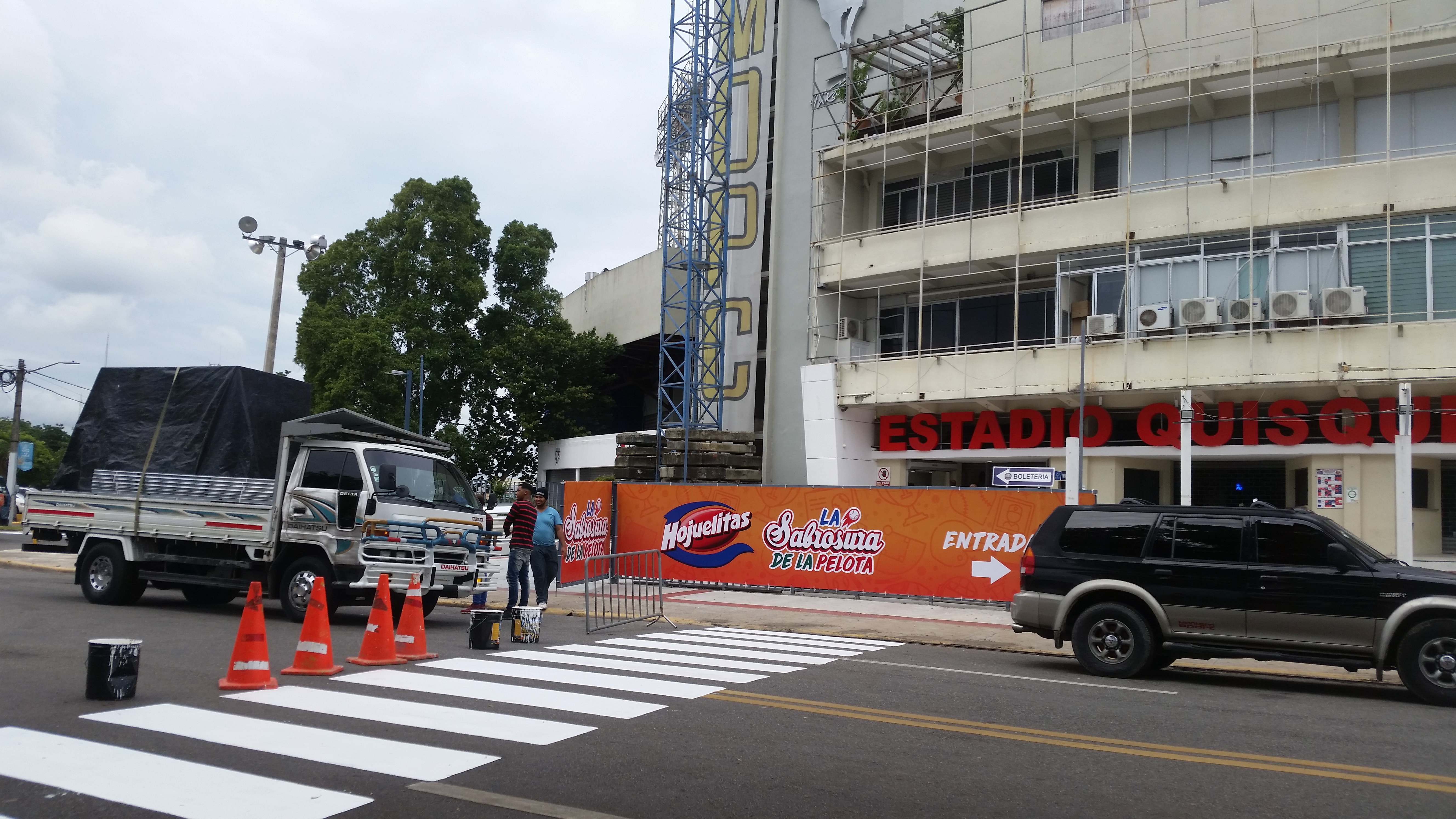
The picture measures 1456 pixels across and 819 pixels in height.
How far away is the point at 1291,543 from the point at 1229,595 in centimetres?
81

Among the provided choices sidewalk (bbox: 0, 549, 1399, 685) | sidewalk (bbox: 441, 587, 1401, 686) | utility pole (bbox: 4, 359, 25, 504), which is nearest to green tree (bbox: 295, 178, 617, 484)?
utility pole (bbox: 4, 359, 25, 504)

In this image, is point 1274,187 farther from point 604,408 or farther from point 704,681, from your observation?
point 604,408

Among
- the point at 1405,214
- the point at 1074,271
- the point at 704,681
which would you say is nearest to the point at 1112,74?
the point at 1074,271

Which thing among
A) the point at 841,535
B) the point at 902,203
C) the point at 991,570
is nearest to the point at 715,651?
the point at 991,570

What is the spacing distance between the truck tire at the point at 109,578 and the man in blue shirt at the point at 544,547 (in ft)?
18.8

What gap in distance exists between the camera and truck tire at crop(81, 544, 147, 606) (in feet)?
50.4

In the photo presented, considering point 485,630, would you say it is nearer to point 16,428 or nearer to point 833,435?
point 833,435

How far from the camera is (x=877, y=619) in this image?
55.7 ft

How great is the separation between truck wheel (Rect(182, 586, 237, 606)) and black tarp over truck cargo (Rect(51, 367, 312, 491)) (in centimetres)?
220

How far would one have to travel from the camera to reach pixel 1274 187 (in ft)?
74.9

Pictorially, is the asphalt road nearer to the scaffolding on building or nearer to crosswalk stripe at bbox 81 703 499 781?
crosswalk stripe at bbox 81 703 499 781

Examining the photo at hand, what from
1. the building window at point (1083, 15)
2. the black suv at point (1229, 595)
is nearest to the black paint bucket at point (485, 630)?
the black suv at point (1229, 595)

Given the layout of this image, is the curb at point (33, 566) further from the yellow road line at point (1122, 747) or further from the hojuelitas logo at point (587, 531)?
the yellow road line at point (1122, 747)

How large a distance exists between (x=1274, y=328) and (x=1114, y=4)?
9295 millimetres
